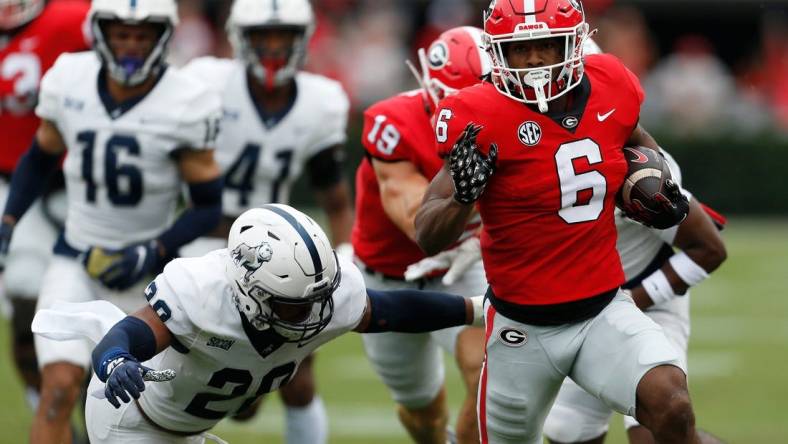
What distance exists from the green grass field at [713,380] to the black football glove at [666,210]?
3.16 m

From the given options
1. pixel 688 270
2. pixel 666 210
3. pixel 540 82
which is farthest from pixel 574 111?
pixel 688 270

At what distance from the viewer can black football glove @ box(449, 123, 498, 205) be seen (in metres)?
4.24

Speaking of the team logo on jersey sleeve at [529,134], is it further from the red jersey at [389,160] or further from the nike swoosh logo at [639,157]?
the red jersey at [389,160]

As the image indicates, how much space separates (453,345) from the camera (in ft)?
18.7

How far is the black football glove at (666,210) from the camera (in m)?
4.46

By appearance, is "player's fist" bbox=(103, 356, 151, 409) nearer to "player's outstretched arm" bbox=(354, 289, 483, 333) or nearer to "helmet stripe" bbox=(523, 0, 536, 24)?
"player's outstretched arm" bbox=(354, 289, 483, 333)

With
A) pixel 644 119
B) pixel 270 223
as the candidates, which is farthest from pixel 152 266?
pixel 644 119

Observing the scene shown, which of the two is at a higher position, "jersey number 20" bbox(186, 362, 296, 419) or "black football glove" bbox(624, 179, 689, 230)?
"black football glove" bbox(624, 179, 689, 230)

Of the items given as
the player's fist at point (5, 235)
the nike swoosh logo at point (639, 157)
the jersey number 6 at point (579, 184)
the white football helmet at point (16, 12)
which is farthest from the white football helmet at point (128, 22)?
the nike swoosh logo at point (639, 157)

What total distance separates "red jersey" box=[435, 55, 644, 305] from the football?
4 cm

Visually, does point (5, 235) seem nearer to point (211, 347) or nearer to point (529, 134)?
point (211, 347)

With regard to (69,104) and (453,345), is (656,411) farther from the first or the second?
(69,104)

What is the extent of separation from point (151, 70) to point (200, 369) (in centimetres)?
184

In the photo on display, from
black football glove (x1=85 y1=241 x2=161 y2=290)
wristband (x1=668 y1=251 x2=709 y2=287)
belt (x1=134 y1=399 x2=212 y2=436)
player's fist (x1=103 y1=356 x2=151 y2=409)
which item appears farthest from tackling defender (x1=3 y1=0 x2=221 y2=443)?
wristband (x1=668 y1=251 x2=709 y2=287)
